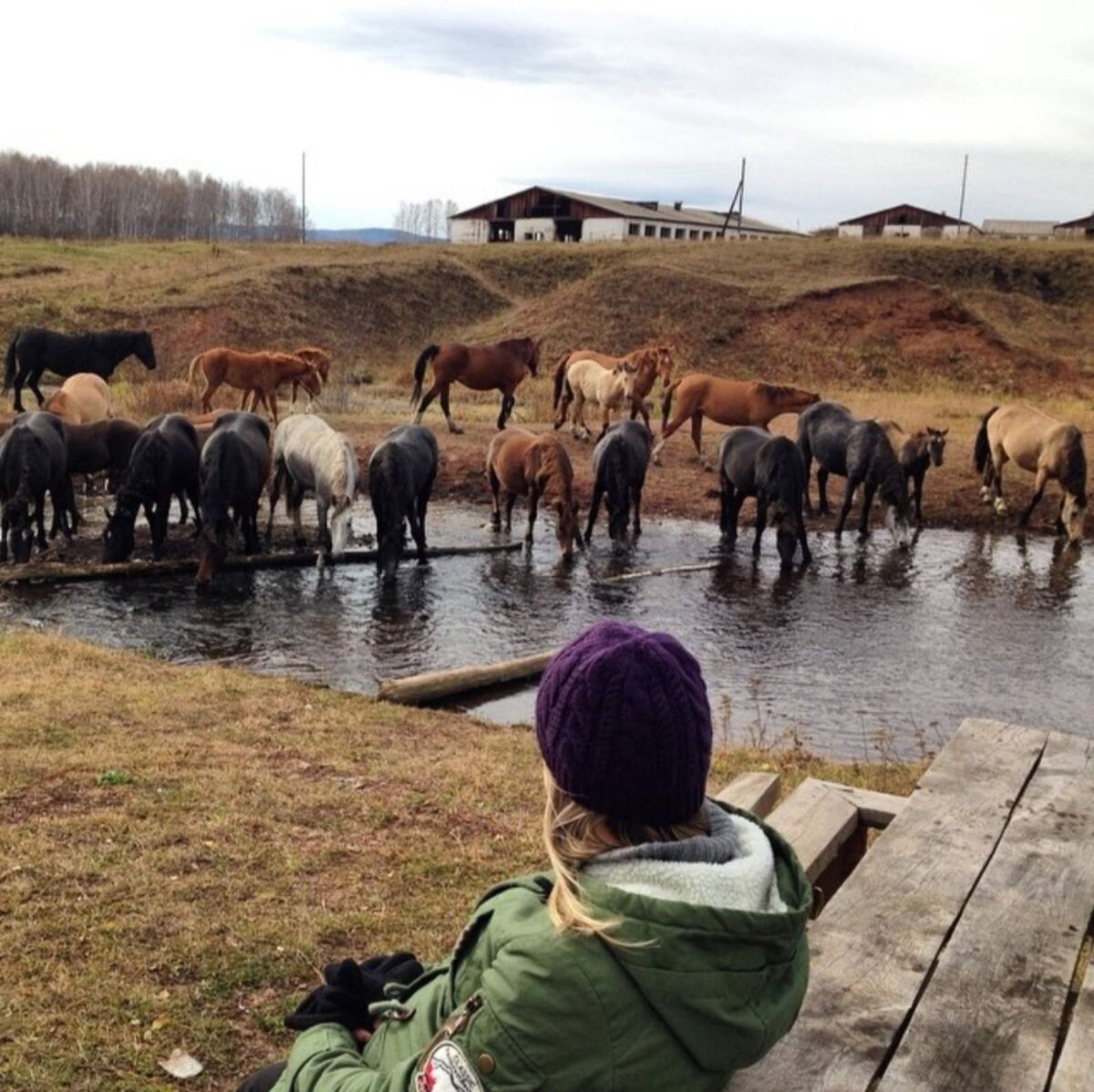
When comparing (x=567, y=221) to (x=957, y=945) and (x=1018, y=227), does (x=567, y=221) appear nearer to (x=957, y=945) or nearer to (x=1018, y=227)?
(x=1018, y=227)

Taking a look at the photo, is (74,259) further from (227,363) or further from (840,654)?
(840,654)

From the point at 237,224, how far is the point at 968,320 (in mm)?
101507

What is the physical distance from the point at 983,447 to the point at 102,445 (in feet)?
44.7

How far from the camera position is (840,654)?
11430 mm

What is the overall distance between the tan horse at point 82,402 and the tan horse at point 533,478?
6.29 meters

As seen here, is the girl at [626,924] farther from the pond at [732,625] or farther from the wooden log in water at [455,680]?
the pond at [732,625]

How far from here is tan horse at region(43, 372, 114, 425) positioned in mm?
18500

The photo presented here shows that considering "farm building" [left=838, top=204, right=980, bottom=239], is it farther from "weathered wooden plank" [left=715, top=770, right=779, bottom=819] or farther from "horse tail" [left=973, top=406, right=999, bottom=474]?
"weathered wooden plank" [left=715, top=770, right=779, bottom=819]

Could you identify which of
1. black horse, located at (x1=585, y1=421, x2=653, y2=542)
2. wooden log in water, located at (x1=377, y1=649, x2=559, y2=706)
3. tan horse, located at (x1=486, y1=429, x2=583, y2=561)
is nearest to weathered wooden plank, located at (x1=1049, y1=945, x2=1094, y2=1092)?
wooden log in water, located at (x1=377, y1=649, x2=559, y2=706)

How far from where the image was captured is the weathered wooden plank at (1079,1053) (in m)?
2.31

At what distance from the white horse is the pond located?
1.84 ft

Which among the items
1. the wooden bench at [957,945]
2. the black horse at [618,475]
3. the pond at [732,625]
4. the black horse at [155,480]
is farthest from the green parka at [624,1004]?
the black horse at [618,475]

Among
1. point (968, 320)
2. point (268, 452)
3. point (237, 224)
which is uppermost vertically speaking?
point (237, 224)

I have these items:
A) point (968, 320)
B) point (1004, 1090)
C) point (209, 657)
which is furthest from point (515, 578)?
point (968, 320)
